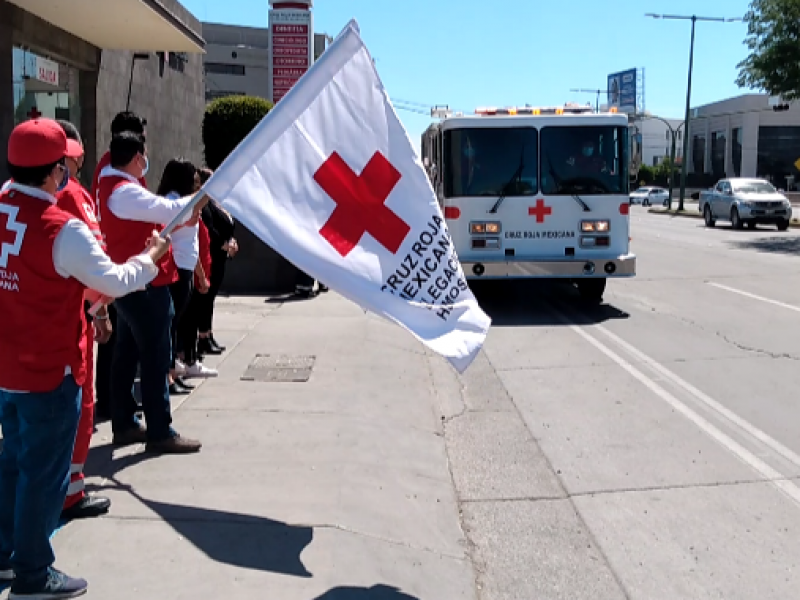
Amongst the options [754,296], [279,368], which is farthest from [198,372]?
[754,296]

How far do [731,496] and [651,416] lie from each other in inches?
71.3

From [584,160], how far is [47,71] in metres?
7.11

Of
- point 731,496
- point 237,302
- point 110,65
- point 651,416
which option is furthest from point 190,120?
point 731,496

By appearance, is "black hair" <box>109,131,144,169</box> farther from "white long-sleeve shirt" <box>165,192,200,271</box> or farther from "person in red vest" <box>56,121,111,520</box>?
"white long-sleeve shirt" <box>165,192,200,271</box>

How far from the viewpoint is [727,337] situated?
10.7m

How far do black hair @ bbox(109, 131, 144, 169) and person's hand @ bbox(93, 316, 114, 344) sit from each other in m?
1.04

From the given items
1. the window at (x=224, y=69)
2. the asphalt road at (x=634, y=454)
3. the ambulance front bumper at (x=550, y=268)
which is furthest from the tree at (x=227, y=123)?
the window at (x=224, y=69)

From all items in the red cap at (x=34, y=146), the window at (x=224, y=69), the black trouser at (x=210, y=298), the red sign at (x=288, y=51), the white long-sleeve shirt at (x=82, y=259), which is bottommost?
the black trouser at (x=210, y=298)

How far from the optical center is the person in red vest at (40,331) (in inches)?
138

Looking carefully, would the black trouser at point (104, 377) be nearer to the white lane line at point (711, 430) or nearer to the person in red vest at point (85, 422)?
the person in red vest at point (85, 422)

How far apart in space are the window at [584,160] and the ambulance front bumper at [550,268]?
913 millimetres

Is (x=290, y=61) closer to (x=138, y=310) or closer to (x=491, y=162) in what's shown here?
(x=491, y=162)

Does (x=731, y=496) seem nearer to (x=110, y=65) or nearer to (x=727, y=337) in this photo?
(x=727, y=337)

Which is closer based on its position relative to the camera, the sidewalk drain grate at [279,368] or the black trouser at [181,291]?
the black trouser at [181,291]
